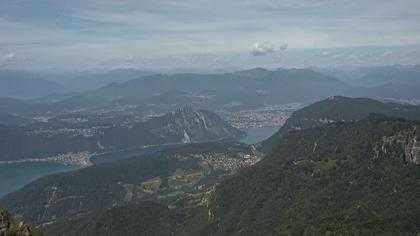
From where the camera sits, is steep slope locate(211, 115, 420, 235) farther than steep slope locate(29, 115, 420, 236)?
No

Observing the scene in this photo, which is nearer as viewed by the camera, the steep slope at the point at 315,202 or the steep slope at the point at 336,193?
the steep slope at the point at 336,193

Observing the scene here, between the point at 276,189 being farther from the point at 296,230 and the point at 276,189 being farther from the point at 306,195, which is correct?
the point at 296,230

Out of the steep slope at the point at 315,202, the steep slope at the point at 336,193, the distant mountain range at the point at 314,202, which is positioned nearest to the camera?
the steep slope at the point at 336,193

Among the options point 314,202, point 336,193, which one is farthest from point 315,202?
point 336,193

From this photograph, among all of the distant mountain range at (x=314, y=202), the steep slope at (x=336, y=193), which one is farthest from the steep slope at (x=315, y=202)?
the distant mountain range at (x=314, y=202)

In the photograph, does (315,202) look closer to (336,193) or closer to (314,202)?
(314,202)

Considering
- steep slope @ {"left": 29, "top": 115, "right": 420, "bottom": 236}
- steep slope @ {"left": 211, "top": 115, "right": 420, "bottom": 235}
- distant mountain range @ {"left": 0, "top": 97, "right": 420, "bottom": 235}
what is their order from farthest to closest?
1. distant mountain range @ {"left": 0, "top": 97, "right": 420, "bottom": 235}
2. steep slope @ {"left": 29, "top": 115, "right": 420, "bottom": 236}
3. steep slope @ {"left": 211, "top": 115, "right": 420, "bottom": 235}

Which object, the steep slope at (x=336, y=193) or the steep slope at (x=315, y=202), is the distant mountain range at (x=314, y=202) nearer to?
the steep slope at (x=336, y=193)

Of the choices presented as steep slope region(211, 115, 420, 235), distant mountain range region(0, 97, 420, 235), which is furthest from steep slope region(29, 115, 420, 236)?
distant mountain range region(0, 97, 420, 235)

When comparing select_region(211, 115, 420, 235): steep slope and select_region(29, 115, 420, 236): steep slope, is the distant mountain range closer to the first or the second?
select_region(211, 115, 420, 235): steep slope
